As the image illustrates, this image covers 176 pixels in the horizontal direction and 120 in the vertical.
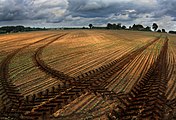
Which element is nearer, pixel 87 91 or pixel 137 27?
pixel 87 91

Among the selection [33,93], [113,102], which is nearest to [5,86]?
[33,93]

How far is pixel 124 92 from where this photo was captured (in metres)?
10.9

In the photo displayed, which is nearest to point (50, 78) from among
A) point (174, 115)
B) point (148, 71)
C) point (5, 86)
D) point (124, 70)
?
point (5, 86)

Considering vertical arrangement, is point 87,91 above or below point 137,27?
above

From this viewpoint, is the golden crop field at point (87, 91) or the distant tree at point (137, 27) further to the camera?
the distant tree at point (137, 27)

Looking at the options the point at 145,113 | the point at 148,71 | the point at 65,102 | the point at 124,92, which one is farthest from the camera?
the point at 148,71

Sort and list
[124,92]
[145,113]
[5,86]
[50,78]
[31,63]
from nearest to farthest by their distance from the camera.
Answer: [145,113], [124,92], [5,86], [50,78], [31,63]

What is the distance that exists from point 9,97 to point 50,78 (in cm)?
339

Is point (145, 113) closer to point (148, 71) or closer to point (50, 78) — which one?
point (50, 78)

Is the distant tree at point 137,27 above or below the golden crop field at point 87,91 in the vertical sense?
below

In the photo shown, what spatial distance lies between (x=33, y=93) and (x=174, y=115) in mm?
4931

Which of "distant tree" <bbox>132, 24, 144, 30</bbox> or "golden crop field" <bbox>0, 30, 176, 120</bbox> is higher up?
"golden crop field" <bbox>0, 30, 176, 120</bbox>

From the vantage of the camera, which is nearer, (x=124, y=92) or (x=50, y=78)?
(x=124, y=92)

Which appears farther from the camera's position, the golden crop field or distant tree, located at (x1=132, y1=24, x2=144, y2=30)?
distant tree, located at (x1=132, y1=24, x2=144, y2=30)
